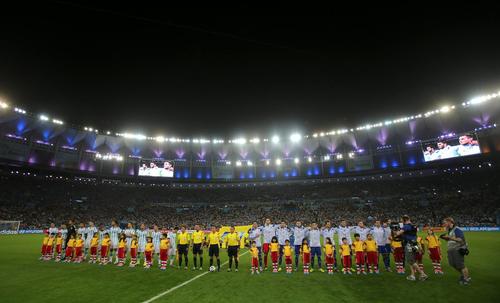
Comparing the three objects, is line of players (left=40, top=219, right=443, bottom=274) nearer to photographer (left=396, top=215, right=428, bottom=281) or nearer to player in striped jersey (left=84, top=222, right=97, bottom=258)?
player in striped jersey (left=84, top=222, right=97, bottom=258)

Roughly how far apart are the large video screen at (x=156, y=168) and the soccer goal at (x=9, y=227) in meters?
23.6

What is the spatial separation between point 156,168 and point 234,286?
57.3 m

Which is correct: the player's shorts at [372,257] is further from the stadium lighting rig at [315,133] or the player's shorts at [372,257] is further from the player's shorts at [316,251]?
the stadium lighting rig at [315,133]

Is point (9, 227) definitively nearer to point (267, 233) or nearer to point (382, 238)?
point (267, 233)

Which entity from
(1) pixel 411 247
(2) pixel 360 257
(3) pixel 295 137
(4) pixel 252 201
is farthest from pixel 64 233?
(3) pixel 295 137

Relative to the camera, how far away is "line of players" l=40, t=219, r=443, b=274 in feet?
41.7

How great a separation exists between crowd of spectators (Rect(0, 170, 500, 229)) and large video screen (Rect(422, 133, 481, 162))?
6456 millimetres

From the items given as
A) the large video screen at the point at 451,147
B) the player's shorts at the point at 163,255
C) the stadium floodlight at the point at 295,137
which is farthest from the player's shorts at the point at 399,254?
the stadium floodlight at the point at 295,137

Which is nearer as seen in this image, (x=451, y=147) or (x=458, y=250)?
(x=458, y=250)

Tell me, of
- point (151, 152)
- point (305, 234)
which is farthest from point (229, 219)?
point (305, 234)

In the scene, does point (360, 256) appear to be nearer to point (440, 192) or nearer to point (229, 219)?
point (229, 219)

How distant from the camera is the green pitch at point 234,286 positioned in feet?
28.3

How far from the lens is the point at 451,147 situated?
50875mm

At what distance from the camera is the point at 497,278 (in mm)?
Result: 10695
